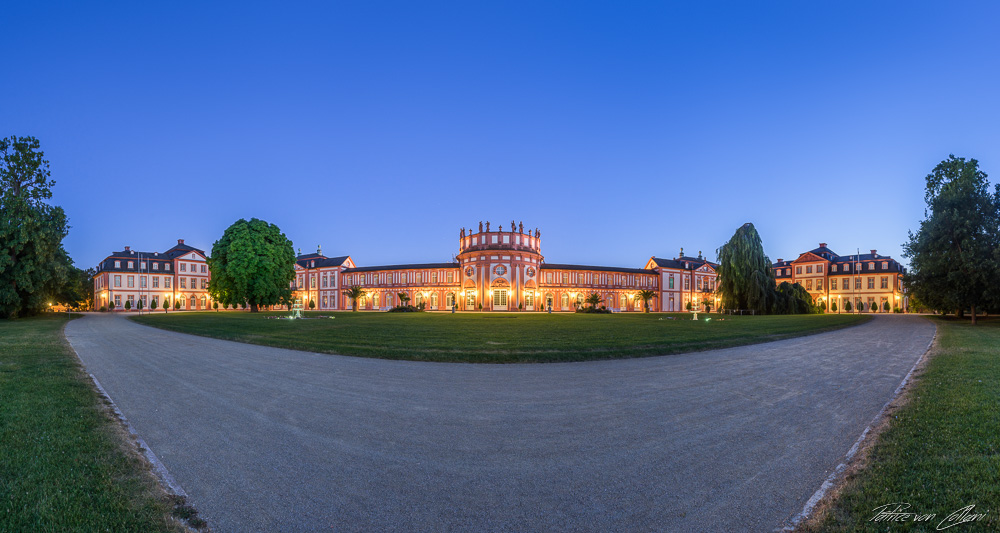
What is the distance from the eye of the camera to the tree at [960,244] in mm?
30859

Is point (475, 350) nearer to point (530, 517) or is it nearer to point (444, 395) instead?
point (444, 395)

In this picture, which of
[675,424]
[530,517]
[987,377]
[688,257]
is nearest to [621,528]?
[530,517]

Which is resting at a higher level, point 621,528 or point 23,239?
point 23,239

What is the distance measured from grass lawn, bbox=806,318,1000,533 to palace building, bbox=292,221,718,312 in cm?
6346

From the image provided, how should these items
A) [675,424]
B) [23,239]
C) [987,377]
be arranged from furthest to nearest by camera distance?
[23,239] → [987,377] → [675,424]

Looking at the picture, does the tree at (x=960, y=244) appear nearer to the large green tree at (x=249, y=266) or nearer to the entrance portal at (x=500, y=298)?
the entrance portal at (x=500, y=298)

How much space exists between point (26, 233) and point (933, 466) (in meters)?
53.0

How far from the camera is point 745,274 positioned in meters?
48.2

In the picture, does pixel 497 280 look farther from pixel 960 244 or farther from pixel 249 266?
pixel 960 244

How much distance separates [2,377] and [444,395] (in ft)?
32.8

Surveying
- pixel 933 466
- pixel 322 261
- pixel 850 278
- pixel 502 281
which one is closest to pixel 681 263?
pixel 850 278

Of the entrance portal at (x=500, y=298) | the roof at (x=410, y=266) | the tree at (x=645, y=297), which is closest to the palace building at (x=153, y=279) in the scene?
the roof at (x=410, y=266)

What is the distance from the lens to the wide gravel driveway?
397cm

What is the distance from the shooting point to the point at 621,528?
12.0 ft
